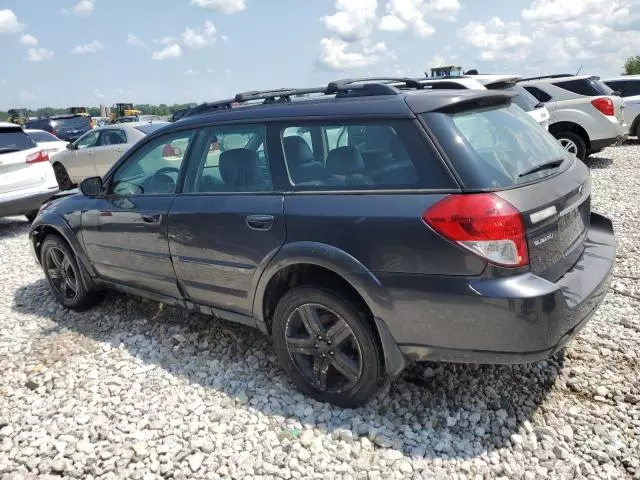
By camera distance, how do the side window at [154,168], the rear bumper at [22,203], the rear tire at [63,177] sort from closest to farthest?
the side window at [154,168], the rear bumper at [22,203], the rear tire at [63,177]

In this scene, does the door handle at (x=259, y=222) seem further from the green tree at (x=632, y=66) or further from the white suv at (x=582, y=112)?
the green tree at (x=632, y=66)

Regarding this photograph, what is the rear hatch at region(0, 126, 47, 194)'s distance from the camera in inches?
305

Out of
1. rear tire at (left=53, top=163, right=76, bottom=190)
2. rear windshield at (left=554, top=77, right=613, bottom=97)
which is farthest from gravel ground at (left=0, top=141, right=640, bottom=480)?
rear tire at (left=53, top=163, right=76, bottom=190)

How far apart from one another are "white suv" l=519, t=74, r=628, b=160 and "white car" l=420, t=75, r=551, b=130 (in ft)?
5.64

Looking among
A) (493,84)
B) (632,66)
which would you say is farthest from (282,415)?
(632,66)

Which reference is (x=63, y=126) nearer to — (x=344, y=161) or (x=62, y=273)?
(x=62, y=273)

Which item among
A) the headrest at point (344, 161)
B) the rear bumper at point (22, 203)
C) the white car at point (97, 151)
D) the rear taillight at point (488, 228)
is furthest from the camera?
the white car at point (97, 151)

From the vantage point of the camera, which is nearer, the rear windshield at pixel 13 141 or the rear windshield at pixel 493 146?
the rear windshield at pixel 493 146

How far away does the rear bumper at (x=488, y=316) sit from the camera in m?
2.33

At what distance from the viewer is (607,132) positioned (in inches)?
387

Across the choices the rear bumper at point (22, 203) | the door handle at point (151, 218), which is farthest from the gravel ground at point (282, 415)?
the rear bumper at point (22, 203)

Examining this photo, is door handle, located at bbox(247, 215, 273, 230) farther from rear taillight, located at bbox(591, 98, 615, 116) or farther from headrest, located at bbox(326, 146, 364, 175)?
rear taillight, located at bbox(591, 98, 615, 116)

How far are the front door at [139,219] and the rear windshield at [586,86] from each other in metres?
9.10

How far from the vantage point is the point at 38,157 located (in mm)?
8195
